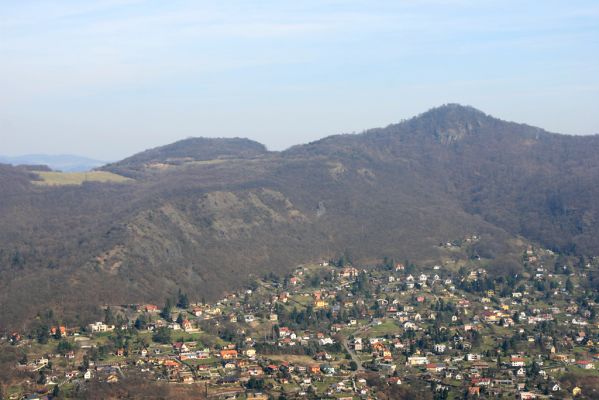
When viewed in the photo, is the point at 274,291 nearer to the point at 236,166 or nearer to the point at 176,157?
the point at 236,166

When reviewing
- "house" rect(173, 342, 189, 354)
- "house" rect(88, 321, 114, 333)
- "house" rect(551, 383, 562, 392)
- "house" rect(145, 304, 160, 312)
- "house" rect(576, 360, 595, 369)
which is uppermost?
"house" rect(145, 304, 160, 312)

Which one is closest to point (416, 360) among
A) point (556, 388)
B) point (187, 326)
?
point (556, 388)

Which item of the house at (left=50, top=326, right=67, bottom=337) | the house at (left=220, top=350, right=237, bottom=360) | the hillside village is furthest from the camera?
the house at (left=50, top=326, right=67, bottom=337)

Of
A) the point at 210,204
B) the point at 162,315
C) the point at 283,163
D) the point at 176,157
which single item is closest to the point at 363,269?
the point at 210,204

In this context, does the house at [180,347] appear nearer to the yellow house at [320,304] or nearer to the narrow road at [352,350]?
the narrow road at [352,350]

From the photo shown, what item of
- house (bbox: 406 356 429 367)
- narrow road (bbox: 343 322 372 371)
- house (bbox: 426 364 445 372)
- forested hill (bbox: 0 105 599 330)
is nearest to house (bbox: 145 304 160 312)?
forested hill (bbox: 0 105 599 330)

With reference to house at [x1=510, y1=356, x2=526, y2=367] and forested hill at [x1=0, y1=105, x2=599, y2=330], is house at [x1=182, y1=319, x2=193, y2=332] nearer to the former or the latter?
forested hill at [x1=0, y1=105, x2=599, y2=330]
